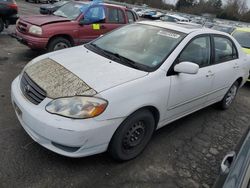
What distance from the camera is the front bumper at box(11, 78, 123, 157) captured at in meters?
2.57

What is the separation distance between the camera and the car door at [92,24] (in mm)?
7235

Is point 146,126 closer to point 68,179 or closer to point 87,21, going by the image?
point 68,179

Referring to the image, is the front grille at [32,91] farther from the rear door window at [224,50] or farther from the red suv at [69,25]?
the red suv at [69,25]

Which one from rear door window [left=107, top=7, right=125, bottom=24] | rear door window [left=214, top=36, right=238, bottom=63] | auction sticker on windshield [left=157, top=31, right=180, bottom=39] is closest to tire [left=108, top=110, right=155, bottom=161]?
auction sticker on windshield [left=157, top=31, right=180, bottom=39]

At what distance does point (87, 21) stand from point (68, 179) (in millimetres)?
5397

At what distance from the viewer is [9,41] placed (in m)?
8.73

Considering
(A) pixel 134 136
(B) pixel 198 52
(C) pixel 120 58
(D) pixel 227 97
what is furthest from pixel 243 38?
(A) pixel 134 136

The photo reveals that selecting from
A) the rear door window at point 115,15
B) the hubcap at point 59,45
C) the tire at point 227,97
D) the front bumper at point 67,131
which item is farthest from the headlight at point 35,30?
the tire at point 227,97

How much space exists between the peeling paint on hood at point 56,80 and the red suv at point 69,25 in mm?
3389

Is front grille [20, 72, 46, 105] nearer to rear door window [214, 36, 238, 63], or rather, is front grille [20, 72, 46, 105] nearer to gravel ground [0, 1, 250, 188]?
gravel ground [0, 1, 250, 188]

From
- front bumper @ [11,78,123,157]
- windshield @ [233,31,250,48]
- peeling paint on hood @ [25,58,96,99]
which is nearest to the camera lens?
front bumper @ [11,78,123,157]

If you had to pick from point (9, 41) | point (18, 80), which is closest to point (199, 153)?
point (18, 80)

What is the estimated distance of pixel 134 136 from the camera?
316 cm

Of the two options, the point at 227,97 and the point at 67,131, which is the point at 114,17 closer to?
the point at 227,97
